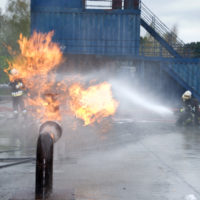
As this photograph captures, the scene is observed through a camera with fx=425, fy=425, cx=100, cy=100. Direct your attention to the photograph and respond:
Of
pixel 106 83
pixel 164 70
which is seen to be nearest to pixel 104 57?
pixel 106 83

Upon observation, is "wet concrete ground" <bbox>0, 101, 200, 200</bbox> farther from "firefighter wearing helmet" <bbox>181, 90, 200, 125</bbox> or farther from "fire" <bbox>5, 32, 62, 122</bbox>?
"fire" <bbox>5, 32, 62, 122</bbox>

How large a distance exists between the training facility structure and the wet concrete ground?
14.3 meters

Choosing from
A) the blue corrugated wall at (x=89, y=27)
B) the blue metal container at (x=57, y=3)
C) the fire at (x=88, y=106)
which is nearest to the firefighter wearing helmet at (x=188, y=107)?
the fire at (x=88, y=106)

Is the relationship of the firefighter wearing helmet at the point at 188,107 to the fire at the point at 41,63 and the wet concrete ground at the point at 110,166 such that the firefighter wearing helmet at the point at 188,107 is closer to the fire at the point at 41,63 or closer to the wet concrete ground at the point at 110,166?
the wet concrete ground at the point at 110,166

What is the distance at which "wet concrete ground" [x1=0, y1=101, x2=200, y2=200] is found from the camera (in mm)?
6834

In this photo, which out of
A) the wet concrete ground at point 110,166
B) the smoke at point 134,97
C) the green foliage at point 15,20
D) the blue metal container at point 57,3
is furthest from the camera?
the green foliage at point 15,20

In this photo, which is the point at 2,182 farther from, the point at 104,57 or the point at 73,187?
the point at 104,57

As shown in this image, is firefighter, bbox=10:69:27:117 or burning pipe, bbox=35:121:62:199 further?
firefighter, bbox=10:69:27:117

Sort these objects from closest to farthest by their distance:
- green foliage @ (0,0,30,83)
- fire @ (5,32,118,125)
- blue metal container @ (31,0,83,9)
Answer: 1. fire @ (5,32,118,125)
2. blue metal container @ (31,0,83,9)
3. green foliage @ (0,0,30,83)

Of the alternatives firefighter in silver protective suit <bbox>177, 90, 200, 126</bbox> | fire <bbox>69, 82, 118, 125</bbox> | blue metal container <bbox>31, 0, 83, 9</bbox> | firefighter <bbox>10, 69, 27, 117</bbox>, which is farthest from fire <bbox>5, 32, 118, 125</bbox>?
firefighter in silver protective suit <bbox>177, 90, 200, 126</bbox>

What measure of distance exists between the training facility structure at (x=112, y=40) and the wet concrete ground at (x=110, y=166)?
14.3 metres

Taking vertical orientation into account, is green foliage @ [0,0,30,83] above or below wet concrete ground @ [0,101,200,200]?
above

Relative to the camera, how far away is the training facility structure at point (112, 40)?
29422 mm

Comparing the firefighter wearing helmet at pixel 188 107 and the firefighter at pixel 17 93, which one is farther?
the firefighter wearing helmet at pixel 188 107
